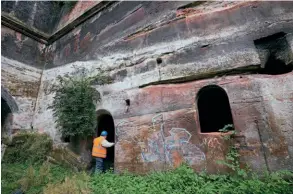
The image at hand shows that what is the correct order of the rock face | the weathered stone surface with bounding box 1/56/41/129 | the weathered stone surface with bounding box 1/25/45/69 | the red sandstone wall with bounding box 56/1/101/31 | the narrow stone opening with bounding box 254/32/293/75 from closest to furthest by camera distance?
the rock face → the narrow stone opening with bounding box 254/32/293/75 → the weathered stone surface with bounding box 1/56/41/129 → the weathered stone surface with bounding box 1/25/45/69 → the red sandstone wall with bounding box 56/1/101/31

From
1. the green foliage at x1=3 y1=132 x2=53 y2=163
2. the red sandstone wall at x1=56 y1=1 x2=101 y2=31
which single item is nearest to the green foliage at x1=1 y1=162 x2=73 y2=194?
the green foliage at x1=3 y1=132 x2=53 y2=163

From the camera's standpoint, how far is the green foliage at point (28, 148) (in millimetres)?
6816

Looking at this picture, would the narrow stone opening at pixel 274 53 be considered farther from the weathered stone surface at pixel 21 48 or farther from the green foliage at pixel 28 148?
the weathered stone surface at pixel 21 48

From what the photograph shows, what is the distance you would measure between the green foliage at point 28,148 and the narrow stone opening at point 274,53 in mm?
6831

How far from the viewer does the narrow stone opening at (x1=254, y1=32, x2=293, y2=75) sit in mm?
4604

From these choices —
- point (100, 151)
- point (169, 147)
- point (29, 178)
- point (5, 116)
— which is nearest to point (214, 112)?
point (169, 147)

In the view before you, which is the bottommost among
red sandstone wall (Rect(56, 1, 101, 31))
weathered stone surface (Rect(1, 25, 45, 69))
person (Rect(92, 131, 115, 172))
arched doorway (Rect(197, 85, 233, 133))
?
person (Rect(92, 131, 115, 172))

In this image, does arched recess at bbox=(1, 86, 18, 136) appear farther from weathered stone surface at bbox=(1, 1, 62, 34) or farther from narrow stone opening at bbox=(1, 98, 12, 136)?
weathered stone surface at bbox=(1, 1, 62, 34)

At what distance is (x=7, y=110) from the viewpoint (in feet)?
25.3

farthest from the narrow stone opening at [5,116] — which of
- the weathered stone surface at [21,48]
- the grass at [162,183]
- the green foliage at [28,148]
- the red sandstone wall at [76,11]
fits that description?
the red sandstone wall at [76,11]

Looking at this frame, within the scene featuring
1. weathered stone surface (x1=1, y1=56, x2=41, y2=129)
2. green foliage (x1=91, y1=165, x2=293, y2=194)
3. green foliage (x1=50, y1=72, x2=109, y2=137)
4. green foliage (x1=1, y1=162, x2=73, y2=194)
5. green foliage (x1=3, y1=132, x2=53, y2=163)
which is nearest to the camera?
green foliage (x1=91, y1=165, x2=293, y2=194)

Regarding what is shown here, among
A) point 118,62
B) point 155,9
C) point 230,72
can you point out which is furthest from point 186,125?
point 155,9

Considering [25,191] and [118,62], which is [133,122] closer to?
[118,62]

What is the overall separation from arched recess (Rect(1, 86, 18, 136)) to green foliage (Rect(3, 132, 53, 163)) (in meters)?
0.53
